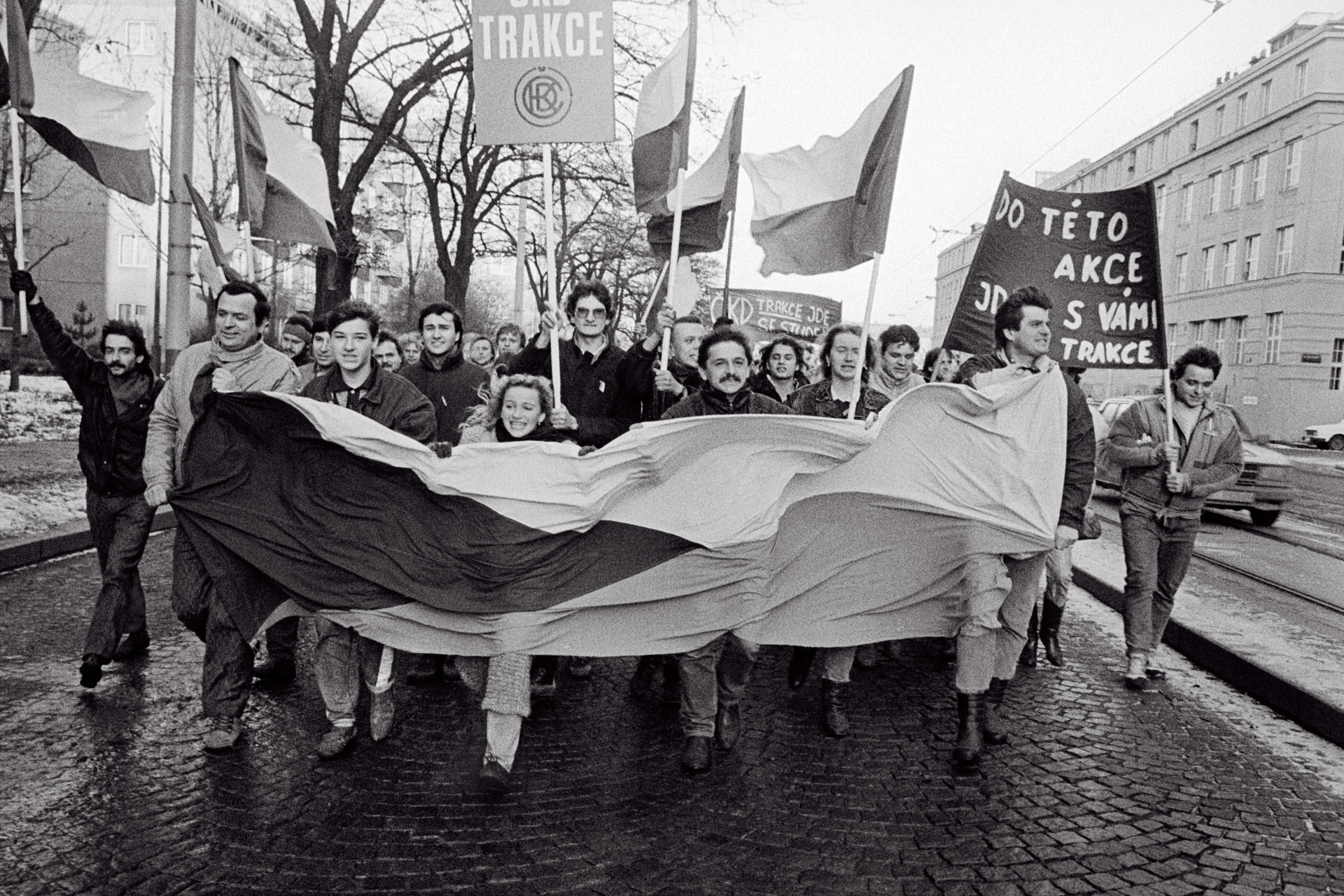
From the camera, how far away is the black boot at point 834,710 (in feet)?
16.8

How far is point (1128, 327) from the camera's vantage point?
6.74m

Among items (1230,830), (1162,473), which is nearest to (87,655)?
(1230,830)

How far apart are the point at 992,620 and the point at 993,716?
19.2 inches

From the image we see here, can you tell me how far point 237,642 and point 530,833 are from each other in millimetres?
1668

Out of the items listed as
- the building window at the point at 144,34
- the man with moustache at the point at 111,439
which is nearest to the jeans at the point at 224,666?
the man with moustache at the point at 111,439

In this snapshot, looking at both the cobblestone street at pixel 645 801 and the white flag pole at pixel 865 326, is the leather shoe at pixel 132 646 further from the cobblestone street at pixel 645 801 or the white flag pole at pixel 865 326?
the white flag pole at pixel 865 326

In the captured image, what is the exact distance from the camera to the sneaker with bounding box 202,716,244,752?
453cm

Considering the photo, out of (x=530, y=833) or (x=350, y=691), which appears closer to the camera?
(x=530, y=833)

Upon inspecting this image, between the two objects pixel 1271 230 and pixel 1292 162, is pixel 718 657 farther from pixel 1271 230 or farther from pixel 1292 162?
pixel 1271 230

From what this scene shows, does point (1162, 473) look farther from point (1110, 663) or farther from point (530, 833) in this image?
point (530, 833)

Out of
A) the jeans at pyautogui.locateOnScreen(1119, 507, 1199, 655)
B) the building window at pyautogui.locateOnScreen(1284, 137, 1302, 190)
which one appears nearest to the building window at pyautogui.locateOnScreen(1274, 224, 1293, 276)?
the building window at pyautogui.locateOnScreen(1284, 137, 1302, 190)

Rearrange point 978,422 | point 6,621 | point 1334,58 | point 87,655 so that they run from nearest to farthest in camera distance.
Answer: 1. point 978,422
2. point 87,655
3. point 6,621
4. point 1334,58

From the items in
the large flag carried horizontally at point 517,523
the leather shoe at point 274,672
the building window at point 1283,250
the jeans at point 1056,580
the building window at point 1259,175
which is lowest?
the leather shoe at point 274,672

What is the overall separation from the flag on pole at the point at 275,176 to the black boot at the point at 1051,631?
6092 mm
